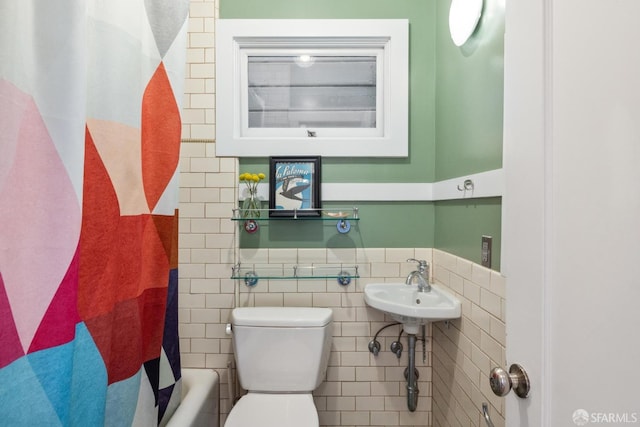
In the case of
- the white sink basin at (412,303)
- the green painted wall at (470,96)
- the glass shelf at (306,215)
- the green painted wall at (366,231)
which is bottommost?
the white sink basin at (412,303)

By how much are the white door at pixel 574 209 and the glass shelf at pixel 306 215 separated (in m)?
1.03

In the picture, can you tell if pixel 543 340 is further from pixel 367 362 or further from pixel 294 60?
pixel 294 60

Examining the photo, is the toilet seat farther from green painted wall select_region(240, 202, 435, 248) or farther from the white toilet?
green painted wall select_region(240, 202, 435, 248)

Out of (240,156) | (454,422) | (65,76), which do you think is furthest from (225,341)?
(65,76)

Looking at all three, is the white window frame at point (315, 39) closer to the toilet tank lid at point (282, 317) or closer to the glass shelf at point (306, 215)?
the glass shelf at point (306, 215)

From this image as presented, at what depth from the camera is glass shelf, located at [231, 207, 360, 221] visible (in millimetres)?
1640

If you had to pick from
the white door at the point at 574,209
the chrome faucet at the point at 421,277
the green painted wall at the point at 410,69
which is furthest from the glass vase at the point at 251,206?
the white door at the point at 574,209

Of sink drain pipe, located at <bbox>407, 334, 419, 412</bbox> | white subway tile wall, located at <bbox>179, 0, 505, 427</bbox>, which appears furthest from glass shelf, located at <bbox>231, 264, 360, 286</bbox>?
sink drain pipe, located at <bbox>407, 334, 419, 412</bbox>

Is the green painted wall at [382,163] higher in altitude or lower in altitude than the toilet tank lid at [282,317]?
higher

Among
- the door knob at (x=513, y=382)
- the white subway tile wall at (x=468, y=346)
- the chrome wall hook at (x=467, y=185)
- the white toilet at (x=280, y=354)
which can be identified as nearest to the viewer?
the door knob at (x=513, y=382)

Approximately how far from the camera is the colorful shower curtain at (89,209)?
618 mm

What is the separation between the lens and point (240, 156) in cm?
167

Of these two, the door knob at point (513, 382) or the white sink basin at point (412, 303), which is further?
the white sink basin at point (412, 303)

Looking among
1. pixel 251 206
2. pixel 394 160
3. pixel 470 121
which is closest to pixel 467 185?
pixel 470 121
